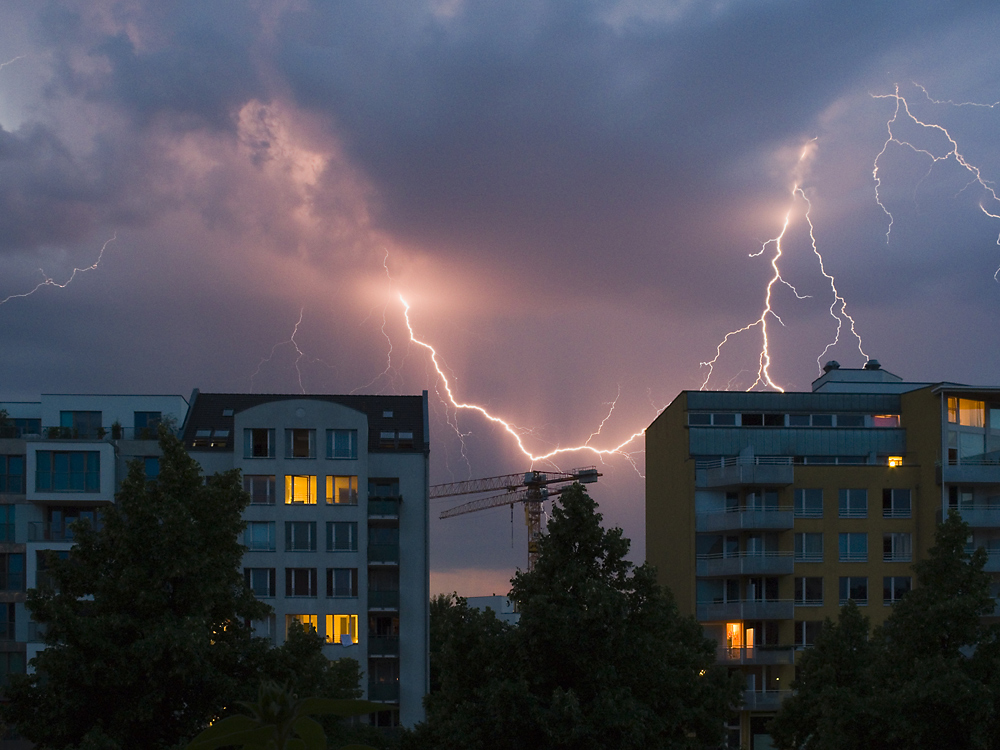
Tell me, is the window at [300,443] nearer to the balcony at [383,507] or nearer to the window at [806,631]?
the balcony at [383,507]

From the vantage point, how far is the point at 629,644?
2816 centimetres

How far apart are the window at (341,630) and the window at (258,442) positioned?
31.6ft

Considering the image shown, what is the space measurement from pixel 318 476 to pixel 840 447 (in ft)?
106

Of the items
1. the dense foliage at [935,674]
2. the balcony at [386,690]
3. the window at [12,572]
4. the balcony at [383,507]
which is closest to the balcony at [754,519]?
the balcony at [383,507]

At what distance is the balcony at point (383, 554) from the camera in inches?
2598

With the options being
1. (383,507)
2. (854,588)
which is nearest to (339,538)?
(383,507)

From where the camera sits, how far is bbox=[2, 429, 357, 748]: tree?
24.7 metres

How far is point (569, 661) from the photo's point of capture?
91.7 feet

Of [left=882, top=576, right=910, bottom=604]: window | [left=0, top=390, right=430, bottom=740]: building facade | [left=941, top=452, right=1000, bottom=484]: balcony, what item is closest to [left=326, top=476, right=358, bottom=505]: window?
[left=0, top=390, right=430, bottom=740]: building facade

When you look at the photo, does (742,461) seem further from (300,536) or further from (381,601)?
(300,536)

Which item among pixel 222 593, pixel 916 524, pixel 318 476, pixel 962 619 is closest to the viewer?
pixel 222 593

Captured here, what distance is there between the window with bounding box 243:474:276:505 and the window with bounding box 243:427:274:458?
3.81 ft

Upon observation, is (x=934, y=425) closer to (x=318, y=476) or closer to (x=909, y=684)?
(x=318, y=476)

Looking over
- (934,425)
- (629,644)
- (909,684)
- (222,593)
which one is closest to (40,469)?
(222,593)
